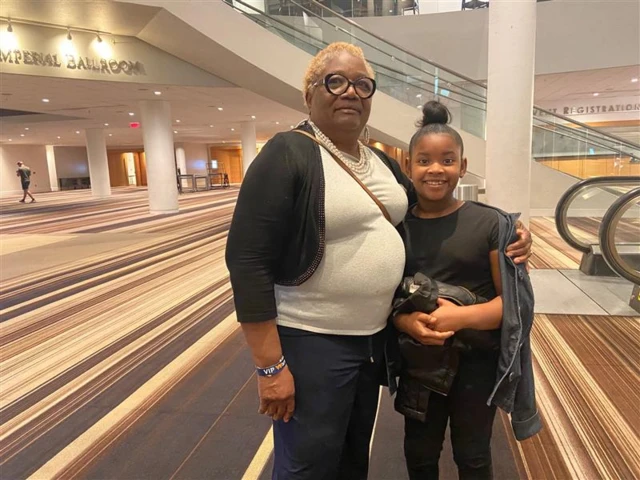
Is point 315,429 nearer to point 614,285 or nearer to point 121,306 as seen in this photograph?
point 121,306

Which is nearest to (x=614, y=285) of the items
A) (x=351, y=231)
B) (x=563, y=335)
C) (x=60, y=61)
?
(x=563, y=335)

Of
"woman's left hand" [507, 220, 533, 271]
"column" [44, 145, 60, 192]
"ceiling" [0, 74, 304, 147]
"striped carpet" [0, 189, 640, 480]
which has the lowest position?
"striped carpet" [0, 189, 640, 480]

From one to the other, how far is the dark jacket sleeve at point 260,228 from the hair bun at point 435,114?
581 mm

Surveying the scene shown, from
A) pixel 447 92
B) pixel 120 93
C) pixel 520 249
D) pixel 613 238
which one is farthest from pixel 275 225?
pixel 120 93

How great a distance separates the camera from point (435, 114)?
1.46m

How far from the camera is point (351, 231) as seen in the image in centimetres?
123

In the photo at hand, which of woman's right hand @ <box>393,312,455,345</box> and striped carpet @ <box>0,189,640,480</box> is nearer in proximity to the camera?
woman's right hand @ <box>393,312,455,345</box>

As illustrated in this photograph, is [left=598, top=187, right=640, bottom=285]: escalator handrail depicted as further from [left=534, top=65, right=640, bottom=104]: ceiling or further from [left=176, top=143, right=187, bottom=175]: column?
[left=176, top=143, right=187, bottom=175]: column

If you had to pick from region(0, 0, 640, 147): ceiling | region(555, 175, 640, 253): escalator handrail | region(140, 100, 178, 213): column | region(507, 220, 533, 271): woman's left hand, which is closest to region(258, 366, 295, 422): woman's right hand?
region(507, 220, 533, 271): woman's left hand

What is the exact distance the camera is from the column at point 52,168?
32.5m

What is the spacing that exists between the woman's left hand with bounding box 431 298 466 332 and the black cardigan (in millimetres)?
412

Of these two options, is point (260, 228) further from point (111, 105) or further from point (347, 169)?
point (111, 105)

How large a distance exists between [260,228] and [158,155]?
1282cm

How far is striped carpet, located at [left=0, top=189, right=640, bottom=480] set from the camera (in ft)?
6.88
